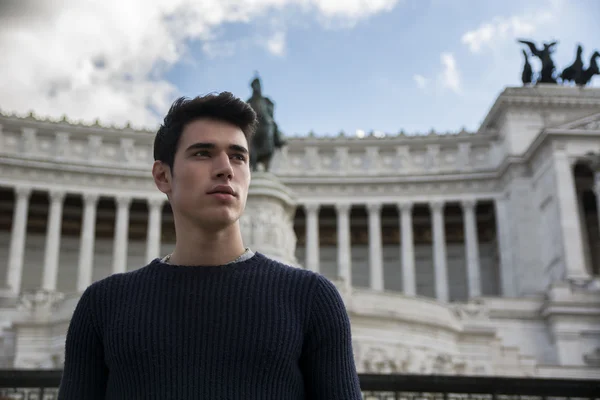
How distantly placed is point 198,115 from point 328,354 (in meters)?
1.30

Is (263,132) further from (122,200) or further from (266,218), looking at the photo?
(122,200)

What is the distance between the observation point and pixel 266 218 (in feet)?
103

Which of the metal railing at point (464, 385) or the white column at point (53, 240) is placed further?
the white column at point (53, 240)

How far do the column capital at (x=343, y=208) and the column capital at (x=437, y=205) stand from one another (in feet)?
23.1

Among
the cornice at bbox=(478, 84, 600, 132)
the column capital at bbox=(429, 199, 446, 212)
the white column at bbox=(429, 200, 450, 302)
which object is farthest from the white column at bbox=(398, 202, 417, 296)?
the cornice at bbox=(478, 84, 600, 132)

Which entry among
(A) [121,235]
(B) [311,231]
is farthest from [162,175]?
(B) [311,231]

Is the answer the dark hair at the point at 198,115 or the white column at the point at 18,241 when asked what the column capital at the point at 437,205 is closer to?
the white column at the point at 18,241

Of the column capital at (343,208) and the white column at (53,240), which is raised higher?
the column capital at (343,208)

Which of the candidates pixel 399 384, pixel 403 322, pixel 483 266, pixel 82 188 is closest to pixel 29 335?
pixel 403 322

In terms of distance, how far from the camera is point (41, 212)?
2849 inches

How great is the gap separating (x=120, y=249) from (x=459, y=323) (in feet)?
116

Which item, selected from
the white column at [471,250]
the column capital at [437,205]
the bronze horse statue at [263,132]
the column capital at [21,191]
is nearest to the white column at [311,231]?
the column capital at [437,205]

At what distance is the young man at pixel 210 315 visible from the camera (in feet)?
11.7

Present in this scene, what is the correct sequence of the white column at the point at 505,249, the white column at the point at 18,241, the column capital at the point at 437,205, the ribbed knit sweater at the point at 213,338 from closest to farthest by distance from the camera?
the ribbed knit sweater at the point at 213,338
the white column at the point at 18,241
the white column at the point at 505,249
the column capital at the point at 437,205
